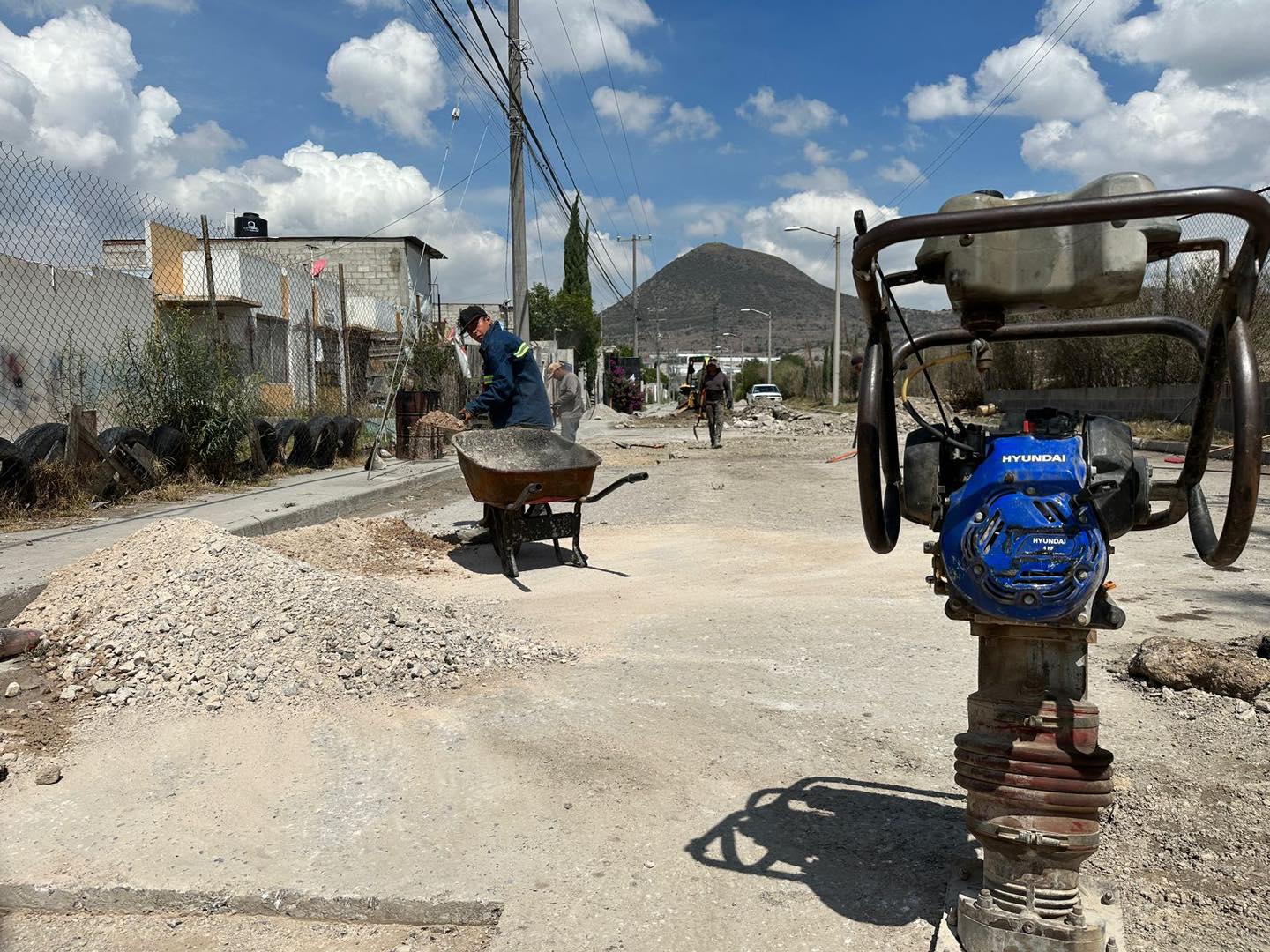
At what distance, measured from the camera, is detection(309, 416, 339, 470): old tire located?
13078 millimetres

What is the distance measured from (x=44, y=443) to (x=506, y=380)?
159 inches

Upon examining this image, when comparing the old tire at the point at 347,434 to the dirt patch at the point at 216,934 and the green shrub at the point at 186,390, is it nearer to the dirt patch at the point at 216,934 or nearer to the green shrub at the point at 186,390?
the green shrub at the point at 186,390

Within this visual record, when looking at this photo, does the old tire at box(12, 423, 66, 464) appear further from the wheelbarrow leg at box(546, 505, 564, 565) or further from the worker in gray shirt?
the worker in gray shirt

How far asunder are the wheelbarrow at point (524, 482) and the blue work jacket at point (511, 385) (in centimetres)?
Answer: 25

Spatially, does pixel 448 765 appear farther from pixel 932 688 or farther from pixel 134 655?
pixel 932 688

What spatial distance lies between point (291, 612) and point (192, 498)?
557cm

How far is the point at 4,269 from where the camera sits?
390 inches

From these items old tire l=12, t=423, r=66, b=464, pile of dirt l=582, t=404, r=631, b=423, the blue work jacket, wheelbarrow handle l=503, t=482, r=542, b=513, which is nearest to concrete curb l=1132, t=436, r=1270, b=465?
the blue work jacket

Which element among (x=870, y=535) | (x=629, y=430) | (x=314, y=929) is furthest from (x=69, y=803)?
(x=629, y=430)

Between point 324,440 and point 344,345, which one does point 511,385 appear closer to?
point 324,440

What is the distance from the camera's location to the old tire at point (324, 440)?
1308cm

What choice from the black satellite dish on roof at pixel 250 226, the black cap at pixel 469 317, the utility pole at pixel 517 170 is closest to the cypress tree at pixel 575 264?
the black satellite dish on roof at pixel 250 226

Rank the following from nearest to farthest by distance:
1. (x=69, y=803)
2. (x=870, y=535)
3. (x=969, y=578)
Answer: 1. (x=969, y=578)
2. (x=870, y=535)
3. (x=69, y=803)

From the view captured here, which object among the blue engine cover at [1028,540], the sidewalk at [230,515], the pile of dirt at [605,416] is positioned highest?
the blue engine cover at [1028,540]
